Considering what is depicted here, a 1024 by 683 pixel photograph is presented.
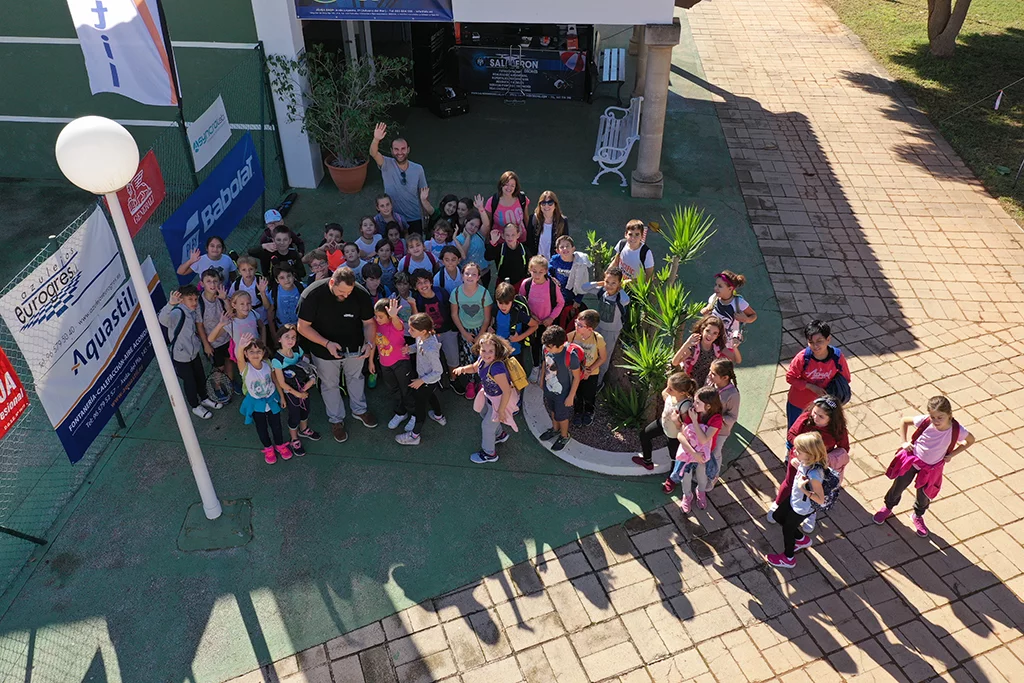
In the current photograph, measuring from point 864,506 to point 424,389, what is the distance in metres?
3.84

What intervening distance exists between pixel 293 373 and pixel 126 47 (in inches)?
154

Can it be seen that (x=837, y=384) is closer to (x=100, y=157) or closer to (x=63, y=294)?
(x=100, y=157)

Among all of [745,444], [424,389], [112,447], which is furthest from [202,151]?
[745,444]

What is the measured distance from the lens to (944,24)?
16234 millimetres

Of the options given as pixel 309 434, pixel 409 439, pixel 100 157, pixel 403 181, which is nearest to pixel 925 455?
pixel 409 439

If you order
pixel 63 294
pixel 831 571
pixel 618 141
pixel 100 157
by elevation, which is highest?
pixel 100 157

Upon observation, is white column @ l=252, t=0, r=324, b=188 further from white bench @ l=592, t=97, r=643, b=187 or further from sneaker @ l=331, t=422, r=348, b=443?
sneaker @ l=331, t=422, r=348, b=443

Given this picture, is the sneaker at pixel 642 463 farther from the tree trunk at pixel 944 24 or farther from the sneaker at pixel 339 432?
the tree trunk at pixel 944 24

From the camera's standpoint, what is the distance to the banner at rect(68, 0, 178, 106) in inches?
304

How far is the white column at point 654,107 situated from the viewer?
32.2 ft

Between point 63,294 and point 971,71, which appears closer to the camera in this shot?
point 63,294

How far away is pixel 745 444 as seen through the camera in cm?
729

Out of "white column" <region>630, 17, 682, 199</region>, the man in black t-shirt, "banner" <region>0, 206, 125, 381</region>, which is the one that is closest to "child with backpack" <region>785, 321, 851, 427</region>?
the man in black t-shirt

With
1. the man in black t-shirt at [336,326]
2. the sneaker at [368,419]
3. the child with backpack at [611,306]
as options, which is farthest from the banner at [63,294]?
the child with backpack at [611,306]
